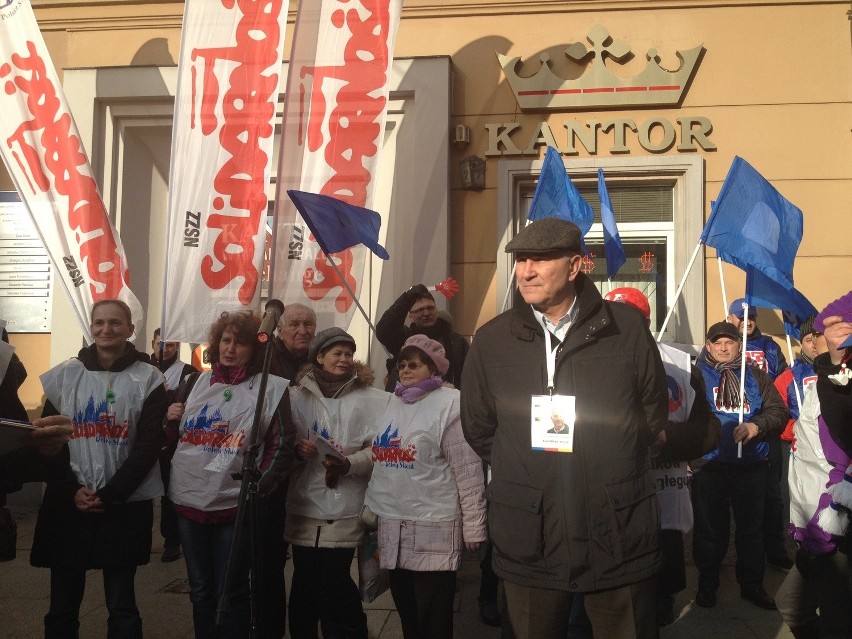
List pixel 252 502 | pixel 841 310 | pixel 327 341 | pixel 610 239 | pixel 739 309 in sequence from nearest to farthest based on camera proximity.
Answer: pixel 841 310, pixel 252 502, pixel 327 341, pixel 610 239, pixel 739 309

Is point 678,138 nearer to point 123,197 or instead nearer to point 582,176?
point 582,176

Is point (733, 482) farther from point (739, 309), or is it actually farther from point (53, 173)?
point (53, 173)

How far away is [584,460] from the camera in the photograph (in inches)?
106

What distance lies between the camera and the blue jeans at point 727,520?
5.18m

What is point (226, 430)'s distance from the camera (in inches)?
153

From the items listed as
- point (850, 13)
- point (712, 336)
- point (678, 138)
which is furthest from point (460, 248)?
point (850, 13)

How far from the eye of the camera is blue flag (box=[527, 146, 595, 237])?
5832mm

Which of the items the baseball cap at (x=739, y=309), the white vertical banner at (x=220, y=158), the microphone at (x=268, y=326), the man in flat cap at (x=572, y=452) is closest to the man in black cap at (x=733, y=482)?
the baseball cap at (x=739, y=309)

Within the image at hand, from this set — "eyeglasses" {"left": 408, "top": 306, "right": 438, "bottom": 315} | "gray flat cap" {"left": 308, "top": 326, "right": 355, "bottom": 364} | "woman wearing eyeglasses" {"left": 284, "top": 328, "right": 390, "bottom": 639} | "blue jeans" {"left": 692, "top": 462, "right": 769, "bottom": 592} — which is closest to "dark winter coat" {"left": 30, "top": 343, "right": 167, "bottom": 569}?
"woman wearing eyeglasses" {"left": 284, "top": 328, "right": 390, "bottom": 639}

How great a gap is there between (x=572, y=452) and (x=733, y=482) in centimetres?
300

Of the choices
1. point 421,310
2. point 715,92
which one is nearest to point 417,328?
point 421,310

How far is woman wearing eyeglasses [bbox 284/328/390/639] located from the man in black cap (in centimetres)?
234

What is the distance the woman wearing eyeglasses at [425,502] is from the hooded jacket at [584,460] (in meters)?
0.82

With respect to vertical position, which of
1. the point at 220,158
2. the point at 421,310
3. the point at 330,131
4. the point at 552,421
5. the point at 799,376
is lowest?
the point at 552,421
